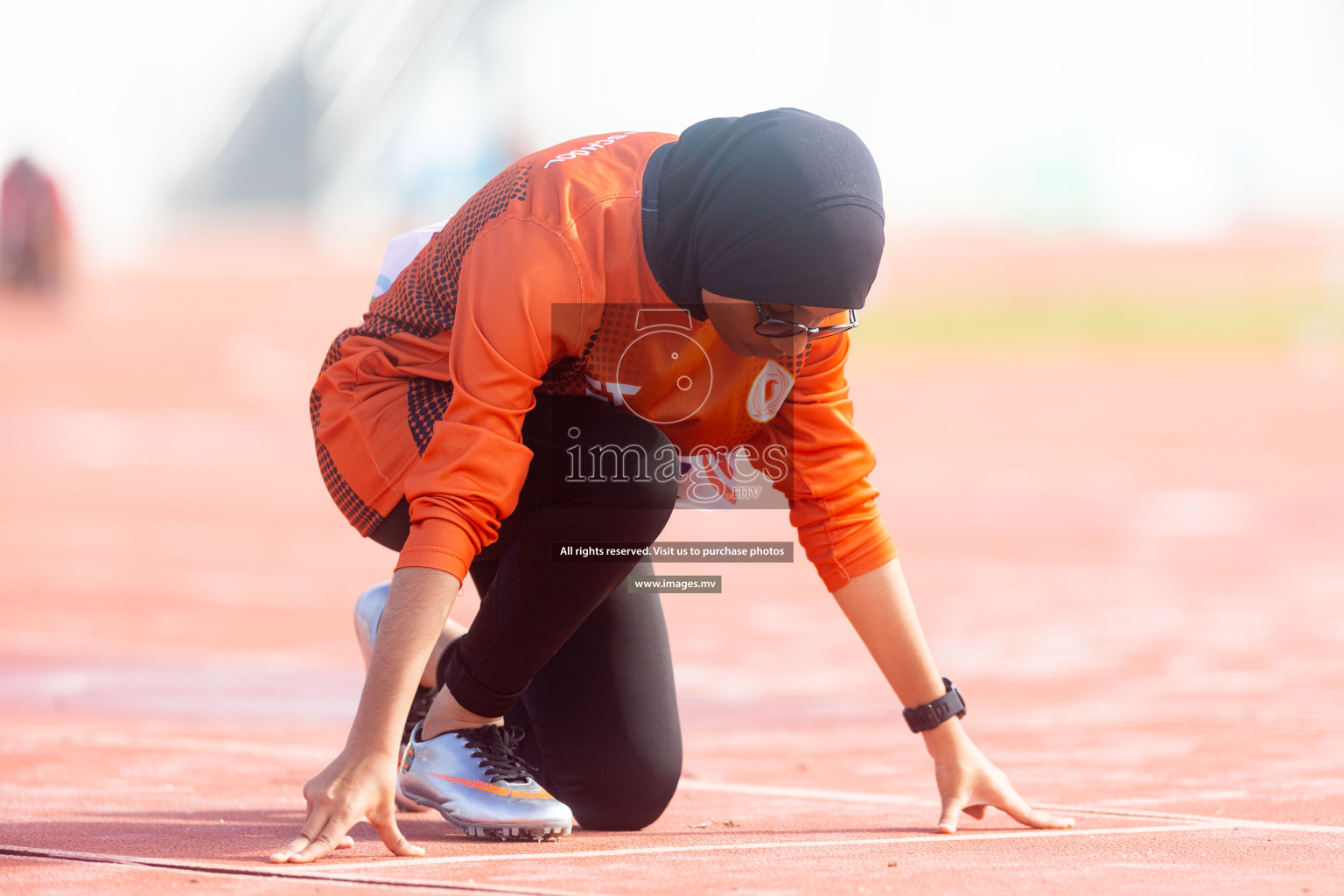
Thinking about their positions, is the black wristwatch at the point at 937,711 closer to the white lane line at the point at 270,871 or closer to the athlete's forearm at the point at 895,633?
the athlete's forearm at the point at 895,633

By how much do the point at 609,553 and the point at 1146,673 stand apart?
9.30 feet

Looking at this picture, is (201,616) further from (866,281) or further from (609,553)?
(866,281)

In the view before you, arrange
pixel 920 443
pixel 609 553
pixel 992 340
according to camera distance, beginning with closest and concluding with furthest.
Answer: pixel 609 553, pixel 920 443, pixel 992 340

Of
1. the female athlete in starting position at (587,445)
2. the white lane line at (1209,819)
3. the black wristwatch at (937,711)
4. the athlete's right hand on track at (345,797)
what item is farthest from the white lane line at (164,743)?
the white lane line at (1209,819)

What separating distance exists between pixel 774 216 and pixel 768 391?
490 mm

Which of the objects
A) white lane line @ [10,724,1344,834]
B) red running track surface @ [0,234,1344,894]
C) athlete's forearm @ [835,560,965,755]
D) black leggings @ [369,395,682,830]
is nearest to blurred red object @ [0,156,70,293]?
red running track surface @ [0,234,1344,894]

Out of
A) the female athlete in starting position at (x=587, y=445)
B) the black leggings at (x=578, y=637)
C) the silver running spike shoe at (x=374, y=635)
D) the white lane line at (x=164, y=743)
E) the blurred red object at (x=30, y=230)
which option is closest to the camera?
the female athlete in starting position at (x=587, y=445)

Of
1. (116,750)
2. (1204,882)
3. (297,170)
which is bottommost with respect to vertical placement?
(297,170)

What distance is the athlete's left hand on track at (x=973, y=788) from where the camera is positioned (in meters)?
2.85

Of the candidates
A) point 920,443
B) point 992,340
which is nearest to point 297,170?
point 992,340

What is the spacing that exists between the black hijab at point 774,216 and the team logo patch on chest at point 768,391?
29 cm

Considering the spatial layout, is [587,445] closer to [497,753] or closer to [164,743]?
[497,753]

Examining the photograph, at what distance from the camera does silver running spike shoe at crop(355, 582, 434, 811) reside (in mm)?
3221

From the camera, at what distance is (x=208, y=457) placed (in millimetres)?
12117
